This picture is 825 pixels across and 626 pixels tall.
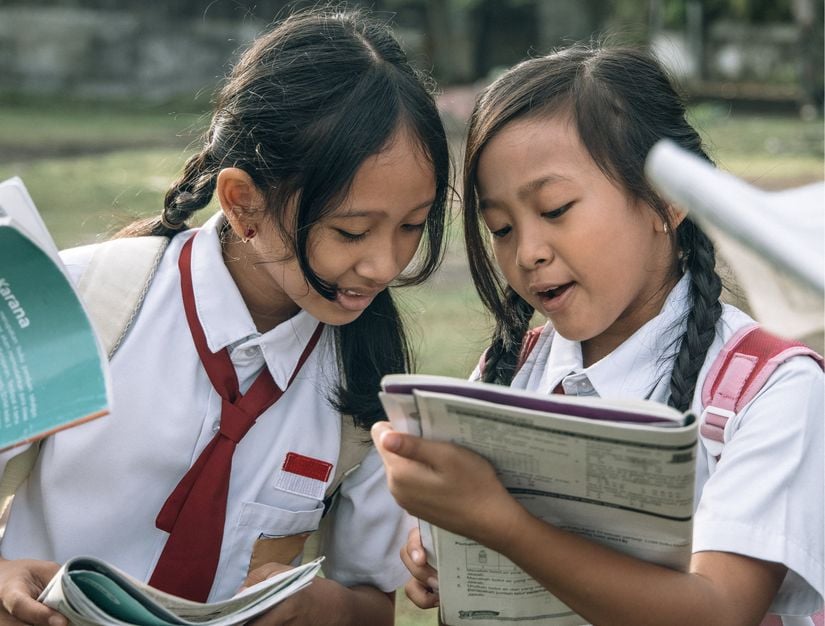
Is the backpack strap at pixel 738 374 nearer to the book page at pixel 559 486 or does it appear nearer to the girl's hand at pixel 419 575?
the book page at pixel 559 486

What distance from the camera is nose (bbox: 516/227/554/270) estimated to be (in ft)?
6.04

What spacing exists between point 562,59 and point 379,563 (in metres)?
0.91

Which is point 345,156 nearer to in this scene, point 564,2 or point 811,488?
point 811,488

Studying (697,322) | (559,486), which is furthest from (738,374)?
(559,486)

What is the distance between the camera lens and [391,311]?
7.08ft

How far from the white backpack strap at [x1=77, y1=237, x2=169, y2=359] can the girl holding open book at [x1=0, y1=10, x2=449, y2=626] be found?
2 cm

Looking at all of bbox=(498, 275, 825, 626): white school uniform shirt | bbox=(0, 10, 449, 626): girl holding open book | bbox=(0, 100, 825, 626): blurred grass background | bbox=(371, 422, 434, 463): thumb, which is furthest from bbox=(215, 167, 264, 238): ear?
bbox=(498, 275, 825, 626): white school uniform shirt

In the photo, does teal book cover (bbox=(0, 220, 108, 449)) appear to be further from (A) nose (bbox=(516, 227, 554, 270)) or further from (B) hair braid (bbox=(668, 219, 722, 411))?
(B) hair braid (bbox=(668, 219, 722, 411))

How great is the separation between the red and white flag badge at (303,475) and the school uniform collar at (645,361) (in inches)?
17.6

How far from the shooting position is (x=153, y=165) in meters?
9.51

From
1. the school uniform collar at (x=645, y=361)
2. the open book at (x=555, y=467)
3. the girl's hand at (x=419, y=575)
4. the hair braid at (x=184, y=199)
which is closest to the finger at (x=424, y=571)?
the girl's hand at (x=419, y=575)

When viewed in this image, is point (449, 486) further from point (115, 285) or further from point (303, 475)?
point (115, 285)

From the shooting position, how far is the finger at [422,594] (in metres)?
1.84

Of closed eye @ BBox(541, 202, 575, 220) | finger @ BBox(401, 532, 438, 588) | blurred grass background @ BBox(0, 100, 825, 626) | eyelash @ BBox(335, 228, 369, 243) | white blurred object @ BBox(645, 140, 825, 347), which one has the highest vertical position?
white blurred object @ BBox(645, 140, 825, 347)
